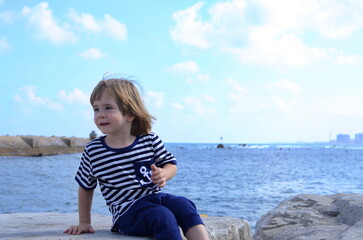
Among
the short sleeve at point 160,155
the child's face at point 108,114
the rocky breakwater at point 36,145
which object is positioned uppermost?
the child's face at point 108,114

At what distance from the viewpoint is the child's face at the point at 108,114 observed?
311cm

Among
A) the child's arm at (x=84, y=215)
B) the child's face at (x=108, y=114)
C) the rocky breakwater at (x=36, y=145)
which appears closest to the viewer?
the child's face at (x=108, y=114)

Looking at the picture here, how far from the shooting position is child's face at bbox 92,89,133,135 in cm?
311

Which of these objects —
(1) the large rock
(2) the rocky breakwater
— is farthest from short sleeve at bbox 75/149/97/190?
(2) the rocky breakwater

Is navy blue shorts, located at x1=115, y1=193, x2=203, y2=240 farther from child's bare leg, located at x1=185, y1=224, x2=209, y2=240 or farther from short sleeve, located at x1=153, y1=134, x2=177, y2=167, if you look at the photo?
short sleeve, located at x1=153, y1=134, x2=177, y2=167

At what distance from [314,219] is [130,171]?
199cm

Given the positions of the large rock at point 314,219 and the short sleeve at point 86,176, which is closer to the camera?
the short sleeve at point 86,176

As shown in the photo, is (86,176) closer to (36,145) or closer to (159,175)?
(159,175)

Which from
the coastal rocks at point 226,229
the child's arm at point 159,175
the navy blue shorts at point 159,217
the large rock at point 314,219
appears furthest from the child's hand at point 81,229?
the large rock at point 314,219

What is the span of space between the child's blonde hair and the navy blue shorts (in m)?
0.54

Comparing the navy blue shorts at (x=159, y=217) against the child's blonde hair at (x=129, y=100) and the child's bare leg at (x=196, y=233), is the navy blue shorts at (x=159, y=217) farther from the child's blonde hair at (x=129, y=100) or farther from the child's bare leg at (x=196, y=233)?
the child's blonde hair at (x=129, y=100)

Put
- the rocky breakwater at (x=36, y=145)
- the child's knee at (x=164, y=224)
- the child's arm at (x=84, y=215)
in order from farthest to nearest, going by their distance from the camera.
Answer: the rocky breakwater at (x=36, y=145), the child's arm at (x=84, y=215), the child's knee at (x=164, y=224)

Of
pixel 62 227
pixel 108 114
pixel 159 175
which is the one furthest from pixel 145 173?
pixel 62 227

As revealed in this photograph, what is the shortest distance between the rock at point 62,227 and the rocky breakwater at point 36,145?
138 feet
